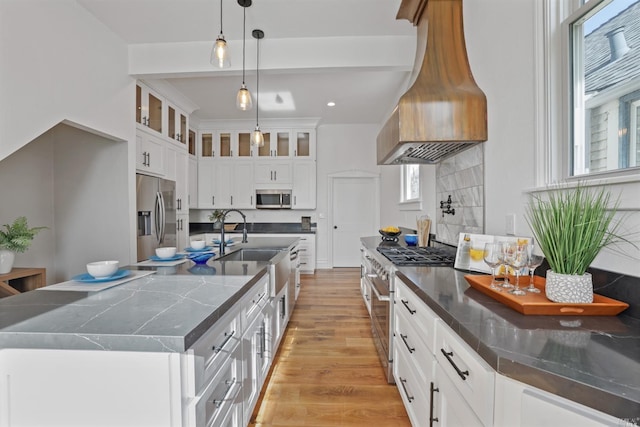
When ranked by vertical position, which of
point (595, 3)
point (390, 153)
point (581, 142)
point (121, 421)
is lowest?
point (121, 421)

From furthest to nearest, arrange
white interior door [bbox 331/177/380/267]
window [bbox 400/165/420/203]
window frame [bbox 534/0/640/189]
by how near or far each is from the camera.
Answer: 1. white interior door [bbox 331/177/380/267]
2. window [bbox 400/165/420/203]
3. window frame [bbox 534/0/640/189]

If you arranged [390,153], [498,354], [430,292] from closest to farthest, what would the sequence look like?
1. [498,354]
2. [430,292]
3. [390,153]

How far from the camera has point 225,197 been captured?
18.1 feet

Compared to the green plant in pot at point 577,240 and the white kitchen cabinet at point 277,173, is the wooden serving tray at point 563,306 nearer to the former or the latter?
the green plant in pot at point 577,240

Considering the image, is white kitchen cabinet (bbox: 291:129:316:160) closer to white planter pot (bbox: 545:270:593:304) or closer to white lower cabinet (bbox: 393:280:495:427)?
white lower cabinet (bbox: 393:280:495:427)

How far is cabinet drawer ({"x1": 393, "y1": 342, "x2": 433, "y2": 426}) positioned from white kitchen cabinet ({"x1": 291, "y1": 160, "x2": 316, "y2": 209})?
12.6 feet

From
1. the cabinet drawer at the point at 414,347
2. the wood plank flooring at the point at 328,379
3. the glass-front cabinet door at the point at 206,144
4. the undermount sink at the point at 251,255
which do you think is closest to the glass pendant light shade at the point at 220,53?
the undermount sink at the point at 251,255

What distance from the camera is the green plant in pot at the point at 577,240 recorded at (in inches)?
37.3

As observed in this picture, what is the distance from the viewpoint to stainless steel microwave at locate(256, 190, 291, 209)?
5.45m

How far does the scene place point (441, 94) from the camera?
178 cm

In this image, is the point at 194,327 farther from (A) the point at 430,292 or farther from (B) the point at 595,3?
(B) the point at 595,3

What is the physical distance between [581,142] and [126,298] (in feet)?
6.65

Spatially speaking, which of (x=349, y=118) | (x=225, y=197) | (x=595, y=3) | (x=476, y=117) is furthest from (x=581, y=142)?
(x=225, y=197)

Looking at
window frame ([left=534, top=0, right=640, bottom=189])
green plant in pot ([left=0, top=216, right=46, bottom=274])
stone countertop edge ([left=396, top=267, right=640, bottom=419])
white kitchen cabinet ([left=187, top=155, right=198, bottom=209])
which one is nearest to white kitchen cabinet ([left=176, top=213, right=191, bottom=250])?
white kitchen cabinet ([left=187, top=155, right=198, bottom=209])
